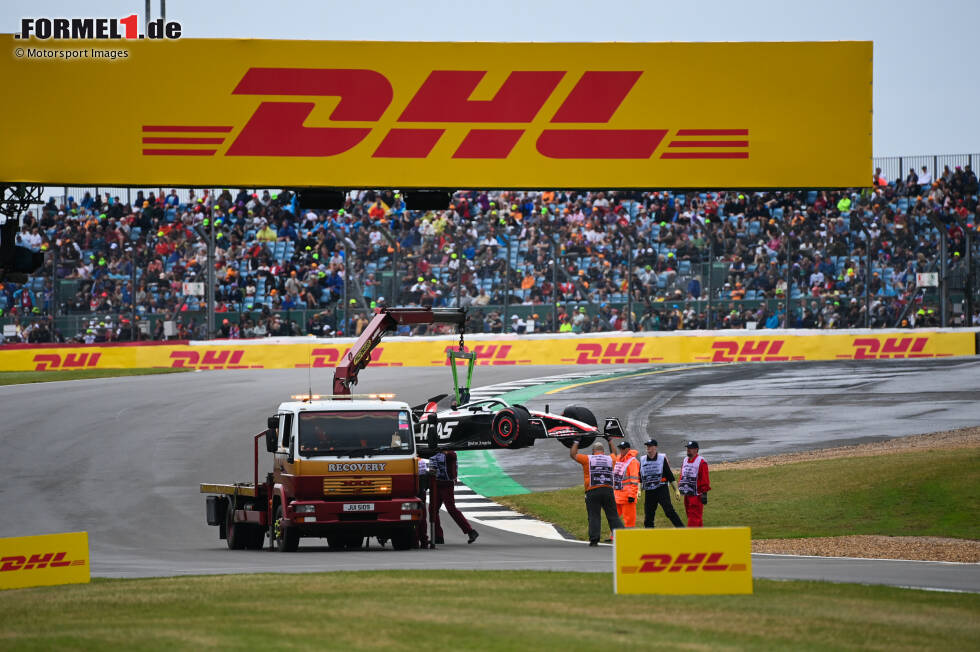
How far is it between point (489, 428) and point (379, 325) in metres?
2.63

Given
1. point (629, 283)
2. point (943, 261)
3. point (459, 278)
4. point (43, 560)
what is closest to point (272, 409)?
point (459, 278)

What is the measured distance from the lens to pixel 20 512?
853 inches

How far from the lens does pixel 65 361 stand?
40.1 metres

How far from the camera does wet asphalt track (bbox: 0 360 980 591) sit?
15.8 metres

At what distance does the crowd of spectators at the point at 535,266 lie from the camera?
3800cm

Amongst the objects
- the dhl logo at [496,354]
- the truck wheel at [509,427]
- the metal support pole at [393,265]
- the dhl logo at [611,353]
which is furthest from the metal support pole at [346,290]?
the truck wheel at [509,427]

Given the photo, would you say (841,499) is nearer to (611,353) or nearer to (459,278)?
(459,278)

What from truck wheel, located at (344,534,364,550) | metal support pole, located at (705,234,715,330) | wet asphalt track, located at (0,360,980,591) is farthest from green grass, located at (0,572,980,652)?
metal support pole, located at (705,234,715,330)

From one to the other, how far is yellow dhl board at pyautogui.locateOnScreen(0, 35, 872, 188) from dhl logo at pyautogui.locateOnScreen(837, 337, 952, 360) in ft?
83.8

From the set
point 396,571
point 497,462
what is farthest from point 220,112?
point 497,462

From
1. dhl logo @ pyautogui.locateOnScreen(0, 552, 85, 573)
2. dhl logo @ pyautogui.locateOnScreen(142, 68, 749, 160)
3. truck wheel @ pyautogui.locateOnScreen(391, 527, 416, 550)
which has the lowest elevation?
truck wheel @ pyautogui.locateOnScreen(391, 527, 416, 550)

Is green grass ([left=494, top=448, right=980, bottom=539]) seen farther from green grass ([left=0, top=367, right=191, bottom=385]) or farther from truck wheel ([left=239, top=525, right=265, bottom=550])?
green grass ([left=0, top=367, right=191, bottom=385])

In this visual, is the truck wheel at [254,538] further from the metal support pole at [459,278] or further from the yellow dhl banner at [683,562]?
the metal support pole at [459,278]
